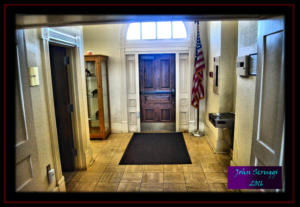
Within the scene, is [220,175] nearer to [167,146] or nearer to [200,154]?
[200,154]

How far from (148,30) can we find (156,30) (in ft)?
0.57

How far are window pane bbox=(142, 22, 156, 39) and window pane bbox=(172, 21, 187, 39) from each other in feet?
1.46

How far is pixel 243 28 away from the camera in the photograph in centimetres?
244

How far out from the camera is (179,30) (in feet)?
14.6

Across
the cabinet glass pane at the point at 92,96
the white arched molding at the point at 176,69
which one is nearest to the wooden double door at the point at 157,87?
the white arched molding at the point at 176,69

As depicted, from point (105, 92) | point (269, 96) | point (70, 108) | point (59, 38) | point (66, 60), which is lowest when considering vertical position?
point (70, 108)

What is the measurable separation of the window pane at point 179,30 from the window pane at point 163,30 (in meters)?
0.11

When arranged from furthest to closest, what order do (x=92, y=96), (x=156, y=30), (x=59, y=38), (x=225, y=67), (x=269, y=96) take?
1. (x=156, y=30)
2. (x=92, y=96)
3. (x=225, y=67)
4. (x=59, y=38)
5. (x=269, y=96)

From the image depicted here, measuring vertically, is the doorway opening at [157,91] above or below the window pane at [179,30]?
below

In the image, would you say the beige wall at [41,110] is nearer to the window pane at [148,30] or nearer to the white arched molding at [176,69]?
the white arched molding at [176,69]

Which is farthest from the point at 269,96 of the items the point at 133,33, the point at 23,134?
the point at 133,33

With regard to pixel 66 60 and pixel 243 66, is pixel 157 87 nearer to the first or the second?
pixel 66 60

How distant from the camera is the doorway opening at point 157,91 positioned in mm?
4770
